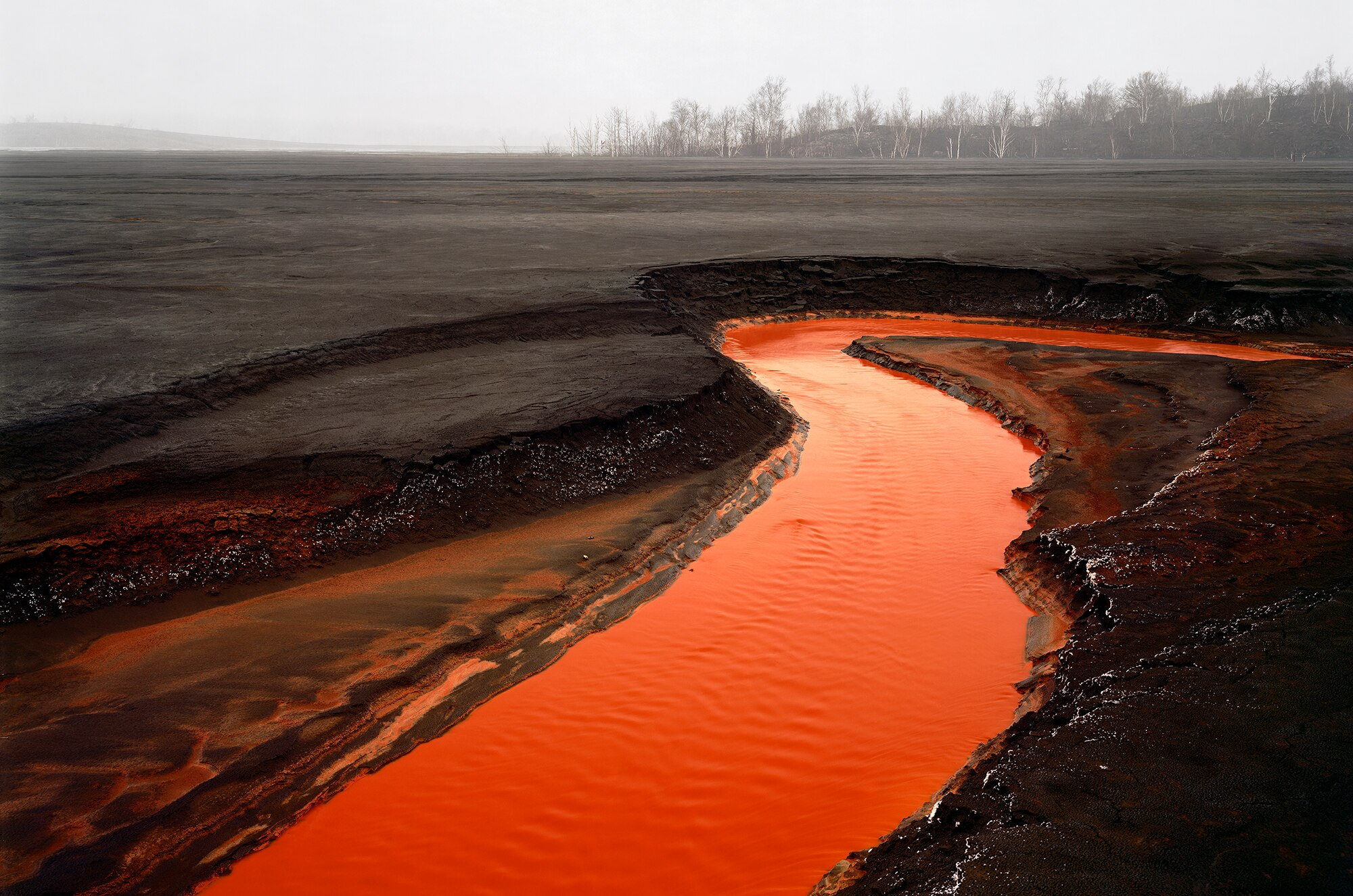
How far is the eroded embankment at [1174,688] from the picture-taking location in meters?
2.96

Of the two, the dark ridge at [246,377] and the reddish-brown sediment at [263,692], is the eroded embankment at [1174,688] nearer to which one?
the reddish-brown sediment at [263,692]

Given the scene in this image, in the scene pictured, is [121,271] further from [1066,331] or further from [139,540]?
[1066,331]

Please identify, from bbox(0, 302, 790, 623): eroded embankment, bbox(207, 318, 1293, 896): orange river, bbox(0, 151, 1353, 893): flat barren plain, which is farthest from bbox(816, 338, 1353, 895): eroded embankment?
bbox(0, 302, 790, 623): eroded embankment

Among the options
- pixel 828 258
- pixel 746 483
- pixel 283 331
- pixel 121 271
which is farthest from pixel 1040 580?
pixel 121 271

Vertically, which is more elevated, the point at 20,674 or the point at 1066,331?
the point at 1066,331

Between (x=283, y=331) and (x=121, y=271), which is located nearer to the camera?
(x=283, y=331)

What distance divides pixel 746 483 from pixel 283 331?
551 cm

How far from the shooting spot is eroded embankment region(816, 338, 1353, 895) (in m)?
2.96

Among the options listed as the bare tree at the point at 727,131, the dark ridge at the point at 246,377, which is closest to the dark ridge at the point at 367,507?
the dark ridge at the point at 246,377

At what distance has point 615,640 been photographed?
17.0 ft

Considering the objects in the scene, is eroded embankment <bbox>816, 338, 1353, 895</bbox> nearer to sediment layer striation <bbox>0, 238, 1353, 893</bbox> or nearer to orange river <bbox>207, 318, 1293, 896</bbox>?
sediment layer striation <bbox>0, 238, 1353, 893</bbox>

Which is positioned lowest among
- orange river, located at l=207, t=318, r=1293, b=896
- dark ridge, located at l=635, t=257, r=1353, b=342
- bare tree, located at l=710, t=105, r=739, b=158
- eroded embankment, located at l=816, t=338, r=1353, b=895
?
orange river, located at l=207, t=318, r=1293, b=896

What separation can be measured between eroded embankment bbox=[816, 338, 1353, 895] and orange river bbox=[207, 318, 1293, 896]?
31 cm

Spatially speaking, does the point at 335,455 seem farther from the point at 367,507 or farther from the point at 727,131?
the point at 727,131
